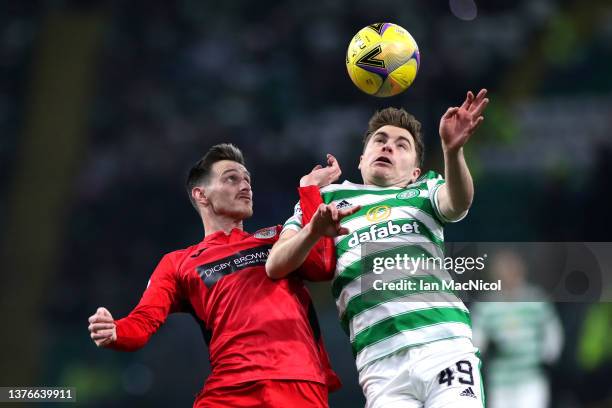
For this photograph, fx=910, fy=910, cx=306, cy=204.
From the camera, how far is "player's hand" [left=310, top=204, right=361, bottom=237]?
3.56m

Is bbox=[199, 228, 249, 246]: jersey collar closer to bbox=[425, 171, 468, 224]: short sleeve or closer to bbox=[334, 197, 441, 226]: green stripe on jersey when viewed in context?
bbox=[334, 197, 441, 226]: green stripe on jersey

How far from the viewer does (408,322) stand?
151 inches

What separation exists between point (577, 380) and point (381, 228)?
14.9 ft

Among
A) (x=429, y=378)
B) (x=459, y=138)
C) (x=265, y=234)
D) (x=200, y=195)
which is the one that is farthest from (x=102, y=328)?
(x=459, y=138)

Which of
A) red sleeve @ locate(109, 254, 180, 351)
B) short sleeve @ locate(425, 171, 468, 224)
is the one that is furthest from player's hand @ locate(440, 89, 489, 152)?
red sleeve @ locate(109, 254, 180, 351)

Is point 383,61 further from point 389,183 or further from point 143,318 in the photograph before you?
point 143,318

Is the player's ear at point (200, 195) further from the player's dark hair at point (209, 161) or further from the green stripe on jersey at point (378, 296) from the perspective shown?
the green stripe on jersey at point (378, 296)

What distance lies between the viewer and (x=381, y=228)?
4.01 meters

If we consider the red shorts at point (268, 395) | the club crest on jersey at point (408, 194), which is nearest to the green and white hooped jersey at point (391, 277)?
the club crest on jersey at point (408, 194)

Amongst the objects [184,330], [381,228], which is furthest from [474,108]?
[184,330]

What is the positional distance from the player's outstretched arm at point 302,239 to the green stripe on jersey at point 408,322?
1.42ft

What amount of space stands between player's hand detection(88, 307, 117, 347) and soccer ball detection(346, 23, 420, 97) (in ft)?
5.66

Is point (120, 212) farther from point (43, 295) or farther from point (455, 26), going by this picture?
point (455, 26)

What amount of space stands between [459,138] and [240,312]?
1.26 metres
